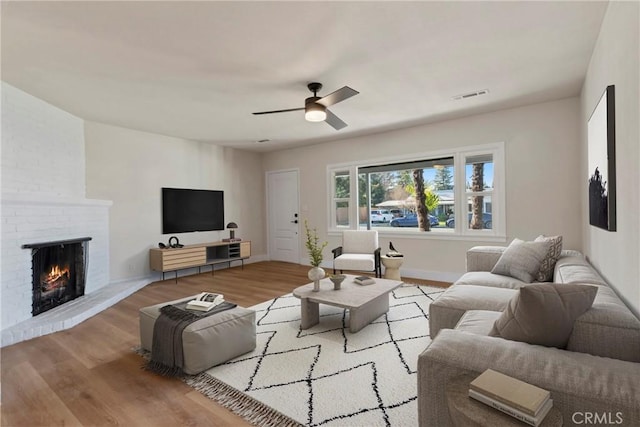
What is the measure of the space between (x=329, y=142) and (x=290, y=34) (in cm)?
387

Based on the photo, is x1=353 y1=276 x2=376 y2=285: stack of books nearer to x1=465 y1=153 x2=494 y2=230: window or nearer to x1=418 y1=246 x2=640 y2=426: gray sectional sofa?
x1=418 y1=246 x2=640 y2=426: gray sectional sofa

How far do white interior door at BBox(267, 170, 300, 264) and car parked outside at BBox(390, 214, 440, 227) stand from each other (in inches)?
86.9

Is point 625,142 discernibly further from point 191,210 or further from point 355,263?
point 191,210

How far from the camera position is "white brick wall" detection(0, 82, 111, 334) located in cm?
310

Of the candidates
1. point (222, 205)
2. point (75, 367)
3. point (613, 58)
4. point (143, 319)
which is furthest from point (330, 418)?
point (222, 205)

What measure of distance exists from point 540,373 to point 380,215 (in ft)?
15.4

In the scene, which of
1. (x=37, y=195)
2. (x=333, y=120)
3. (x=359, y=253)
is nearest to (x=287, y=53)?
(x=333, y=120)

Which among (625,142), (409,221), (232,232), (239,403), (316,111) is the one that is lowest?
(239,403)

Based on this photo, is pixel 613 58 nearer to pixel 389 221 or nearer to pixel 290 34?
pixel 290 34

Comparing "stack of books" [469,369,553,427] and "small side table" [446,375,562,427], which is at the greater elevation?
"stack of books" [469,369,553,427]

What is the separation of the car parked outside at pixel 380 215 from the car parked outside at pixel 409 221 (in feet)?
0.38

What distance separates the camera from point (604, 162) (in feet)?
6.94

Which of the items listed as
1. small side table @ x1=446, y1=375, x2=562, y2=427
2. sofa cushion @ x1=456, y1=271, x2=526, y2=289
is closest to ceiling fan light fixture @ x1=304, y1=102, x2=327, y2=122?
sofa cushion @ x1=456, y1=271, x2=526, y2=289

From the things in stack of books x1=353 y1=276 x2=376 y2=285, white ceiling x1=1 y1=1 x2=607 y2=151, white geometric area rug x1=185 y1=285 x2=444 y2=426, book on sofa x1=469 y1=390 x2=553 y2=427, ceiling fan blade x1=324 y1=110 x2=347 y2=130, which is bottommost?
white geometric area rug x1=185 y1=285 x2=444 y2=426
